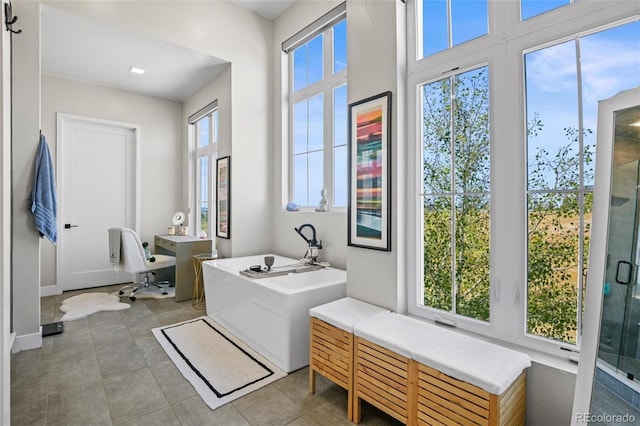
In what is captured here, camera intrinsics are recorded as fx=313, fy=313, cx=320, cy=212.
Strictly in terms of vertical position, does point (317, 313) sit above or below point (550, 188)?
below

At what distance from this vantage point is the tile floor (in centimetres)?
181

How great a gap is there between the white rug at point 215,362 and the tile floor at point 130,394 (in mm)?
65

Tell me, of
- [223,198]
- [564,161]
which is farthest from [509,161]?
[223,198]

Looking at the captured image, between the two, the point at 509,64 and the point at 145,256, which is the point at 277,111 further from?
the point at 509,64

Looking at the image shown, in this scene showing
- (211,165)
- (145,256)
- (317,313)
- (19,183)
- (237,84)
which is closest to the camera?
(317,313)

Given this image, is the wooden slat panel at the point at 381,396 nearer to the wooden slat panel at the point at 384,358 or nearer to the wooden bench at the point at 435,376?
the wooden bench at the point at 435,376

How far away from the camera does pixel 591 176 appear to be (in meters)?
1.45

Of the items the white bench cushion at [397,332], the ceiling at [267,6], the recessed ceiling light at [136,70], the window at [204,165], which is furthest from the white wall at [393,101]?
the recessed ceiling light at [136,70]

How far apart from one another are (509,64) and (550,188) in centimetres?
70

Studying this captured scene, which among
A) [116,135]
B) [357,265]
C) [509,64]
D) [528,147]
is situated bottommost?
[357,265]

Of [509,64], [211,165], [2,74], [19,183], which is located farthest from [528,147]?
[211,165]

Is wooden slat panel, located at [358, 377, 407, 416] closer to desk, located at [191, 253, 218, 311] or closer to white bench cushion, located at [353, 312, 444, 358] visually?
white bench cushion, located at [353, 312, 444, 358]

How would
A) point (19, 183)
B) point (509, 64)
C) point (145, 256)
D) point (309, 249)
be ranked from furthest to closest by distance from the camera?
1. point (145, 256)
2. point (309, 249)
3. point (19, 183)
4. point (509, 64)

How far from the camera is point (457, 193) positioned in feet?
6.32
